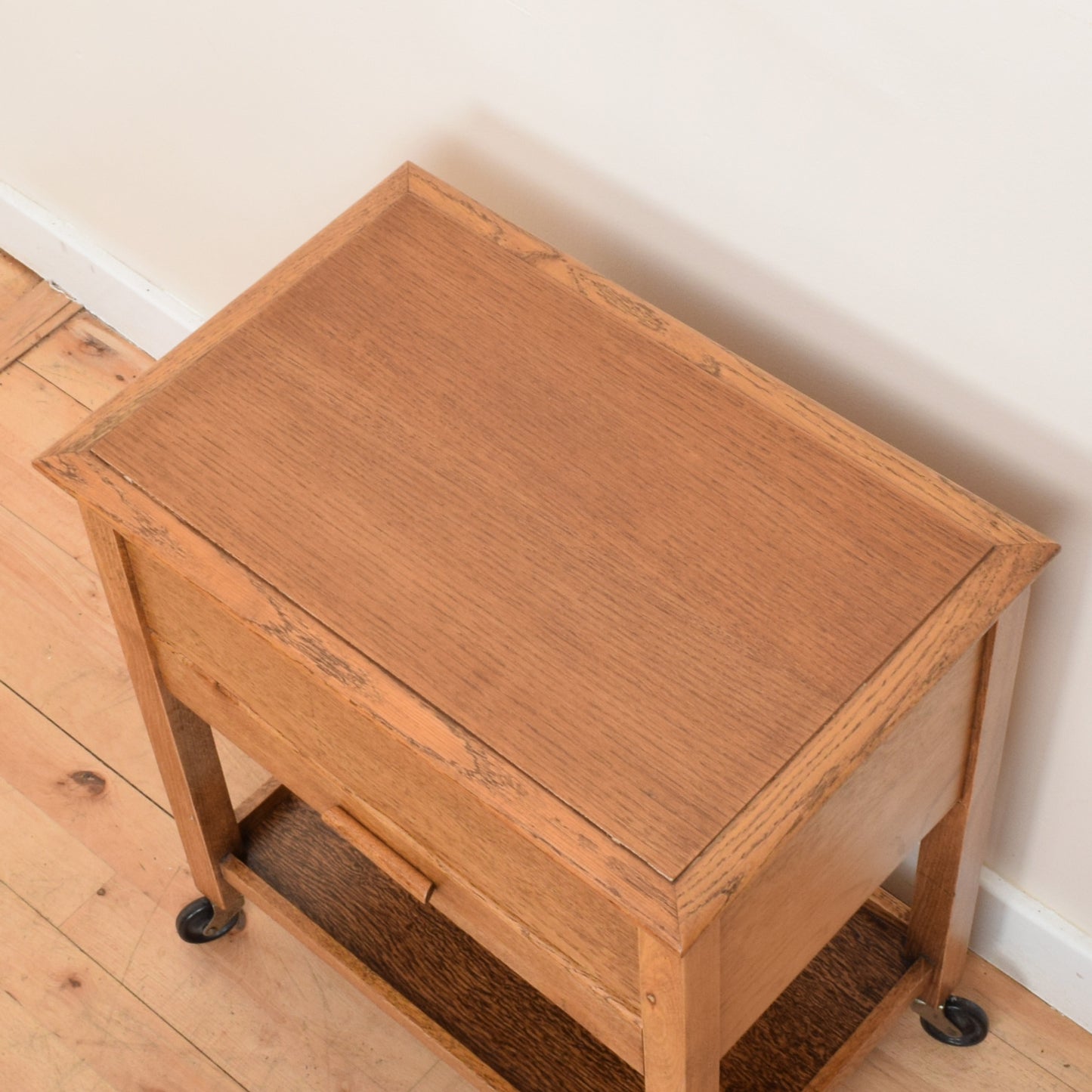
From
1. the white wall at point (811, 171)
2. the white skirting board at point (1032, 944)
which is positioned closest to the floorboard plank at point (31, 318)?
the white wall at point (811, 171)

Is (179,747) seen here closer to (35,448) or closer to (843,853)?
(843,853)

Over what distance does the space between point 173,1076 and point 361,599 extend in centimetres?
66

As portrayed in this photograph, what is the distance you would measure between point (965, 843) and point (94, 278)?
48.5 inches

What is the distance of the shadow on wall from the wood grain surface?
0.10m

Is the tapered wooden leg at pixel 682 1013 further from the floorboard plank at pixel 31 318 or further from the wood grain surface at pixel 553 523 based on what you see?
the floorboard plank at pixel 31 318

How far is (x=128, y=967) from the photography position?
1.37m

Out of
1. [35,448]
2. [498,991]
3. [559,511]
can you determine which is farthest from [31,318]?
[559,511]

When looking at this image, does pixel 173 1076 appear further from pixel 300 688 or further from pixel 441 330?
pixel 441 330

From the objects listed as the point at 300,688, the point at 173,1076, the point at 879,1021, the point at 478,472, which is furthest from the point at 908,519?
the point at 173,1076

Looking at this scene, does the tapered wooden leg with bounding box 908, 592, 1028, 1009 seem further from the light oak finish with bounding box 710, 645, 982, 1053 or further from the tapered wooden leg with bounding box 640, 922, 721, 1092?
the tapered wooden leg with bounding box 640, 922, 721, 1092

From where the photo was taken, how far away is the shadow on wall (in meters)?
0.96

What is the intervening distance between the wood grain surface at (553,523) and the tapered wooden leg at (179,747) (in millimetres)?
99

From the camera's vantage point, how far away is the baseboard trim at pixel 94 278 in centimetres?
172

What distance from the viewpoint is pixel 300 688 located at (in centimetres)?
92
